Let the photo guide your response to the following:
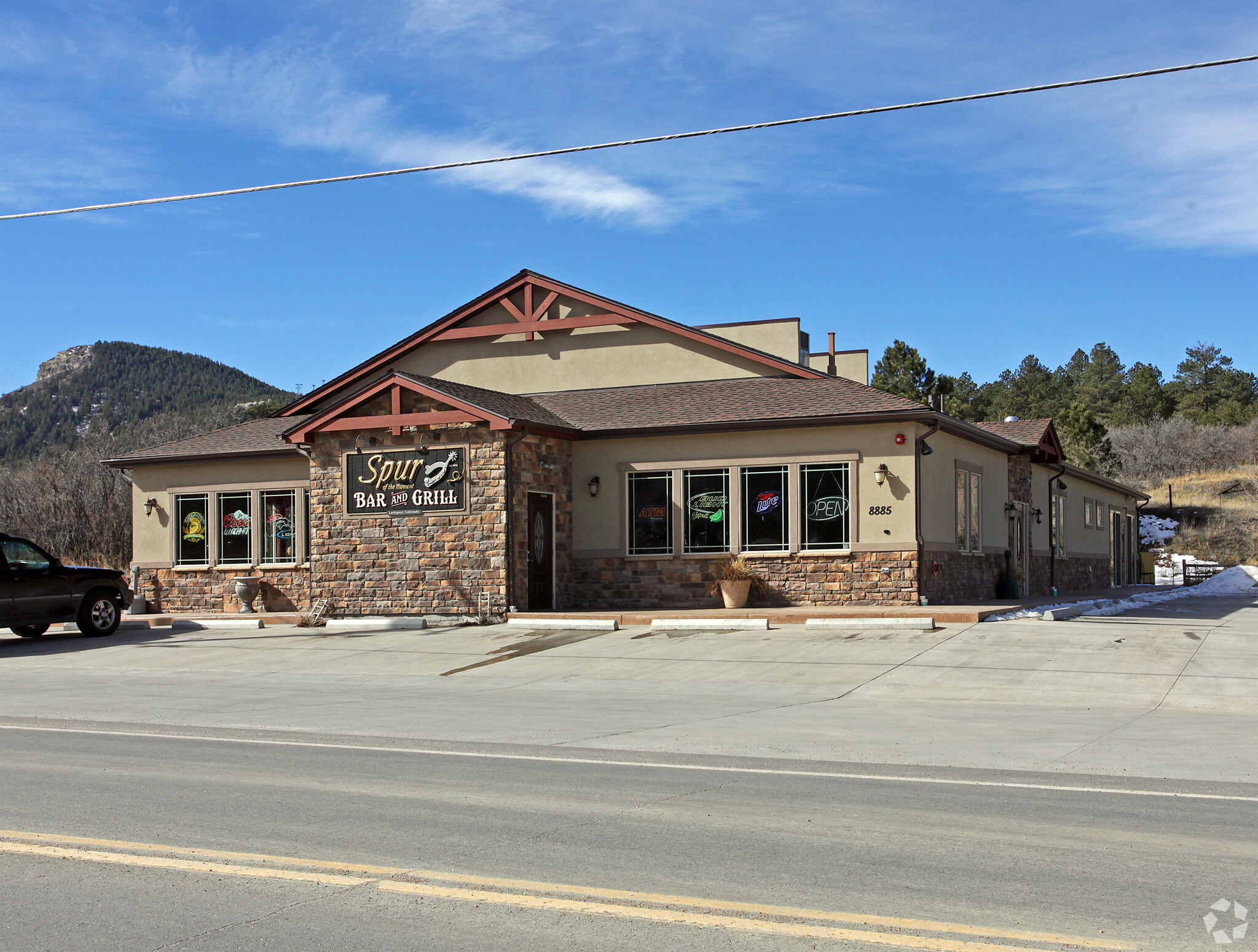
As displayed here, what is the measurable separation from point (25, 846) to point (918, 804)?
5.07 meters

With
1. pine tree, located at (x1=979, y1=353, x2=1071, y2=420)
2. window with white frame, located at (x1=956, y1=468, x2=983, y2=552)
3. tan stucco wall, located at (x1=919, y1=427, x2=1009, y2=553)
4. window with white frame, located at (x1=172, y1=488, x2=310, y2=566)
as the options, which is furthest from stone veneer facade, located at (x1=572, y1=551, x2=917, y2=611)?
pine tree, located at (x1=979, y1=353, x2=1071, y2=420)

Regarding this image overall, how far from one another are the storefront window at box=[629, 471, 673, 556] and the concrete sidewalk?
3497 mm

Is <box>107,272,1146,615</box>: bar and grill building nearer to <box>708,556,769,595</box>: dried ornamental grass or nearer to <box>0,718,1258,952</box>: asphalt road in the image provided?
<box>708,556,769,595</box>: dried ornamental grass

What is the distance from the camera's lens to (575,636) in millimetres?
19234

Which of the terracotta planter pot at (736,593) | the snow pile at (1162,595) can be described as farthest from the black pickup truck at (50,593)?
the snow pile at (1162,595)

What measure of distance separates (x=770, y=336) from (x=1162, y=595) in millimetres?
12567

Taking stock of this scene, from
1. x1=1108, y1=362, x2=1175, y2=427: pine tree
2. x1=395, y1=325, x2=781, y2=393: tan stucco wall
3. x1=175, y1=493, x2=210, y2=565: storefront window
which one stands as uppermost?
x1=1108, y1=362, x2=1175, y2=427: pine tree

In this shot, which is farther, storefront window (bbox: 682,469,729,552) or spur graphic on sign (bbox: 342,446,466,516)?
storefront window (bbox: 682,469,729,552)

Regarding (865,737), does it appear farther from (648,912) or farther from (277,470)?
(277,470)

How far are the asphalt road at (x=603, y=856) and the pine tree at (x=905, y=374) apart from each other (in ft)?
142

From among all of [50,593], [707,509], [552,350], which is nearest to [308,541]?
[50,593]

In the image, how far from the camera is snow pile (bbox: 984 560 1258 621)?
20219 mm

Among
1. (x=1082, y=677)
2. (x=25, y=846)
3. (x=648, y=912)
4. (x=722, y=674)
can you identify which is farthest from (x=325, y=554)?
(x=648, y=912)

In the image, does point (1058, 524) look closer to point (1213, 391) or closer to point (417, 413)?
point (417, 413)
